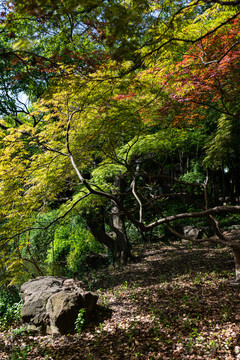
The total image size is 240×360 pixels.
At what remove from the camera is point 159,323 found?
3680mm

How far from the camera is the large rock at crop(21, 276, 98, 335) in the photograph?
3953 millimetres

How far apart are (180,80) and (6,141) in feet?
12.3

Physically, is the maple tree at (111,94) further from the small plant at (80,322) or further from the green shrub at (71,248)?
the green shrub at (71,248)

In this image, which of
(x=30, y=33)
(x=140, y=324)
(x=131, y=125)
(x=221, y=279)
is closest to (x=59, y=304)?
(x=140, y=324)

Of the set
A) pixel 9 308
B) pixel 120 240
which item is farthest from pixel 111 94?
pixel 120 240

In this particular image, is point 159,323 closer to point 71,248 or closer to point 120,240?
point 120,240

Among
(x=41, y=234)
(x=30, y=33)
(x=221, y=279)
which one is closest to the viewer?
(x=30, y=33)

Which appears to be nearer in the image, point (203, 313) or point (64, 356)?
point (64, 356)

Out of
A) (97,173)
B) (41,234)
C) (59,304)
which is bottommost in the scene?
(59,304)

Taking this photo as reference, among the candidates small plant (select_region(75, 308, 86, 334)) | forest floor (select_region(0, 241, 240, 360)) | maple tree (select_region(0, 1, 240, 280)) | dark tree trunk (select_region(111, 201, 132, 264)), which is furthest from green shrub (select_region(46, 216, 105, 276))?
small plant (select_region(75, 308, 86, 334))

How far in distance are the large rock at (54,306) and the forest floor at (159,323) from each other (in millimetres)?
179

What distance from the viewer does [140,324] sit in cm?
377

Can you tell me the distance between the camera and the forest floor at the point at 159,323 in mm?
3043

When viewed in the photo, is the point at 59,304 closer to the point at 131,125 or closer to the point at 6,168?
the point at 6,168
